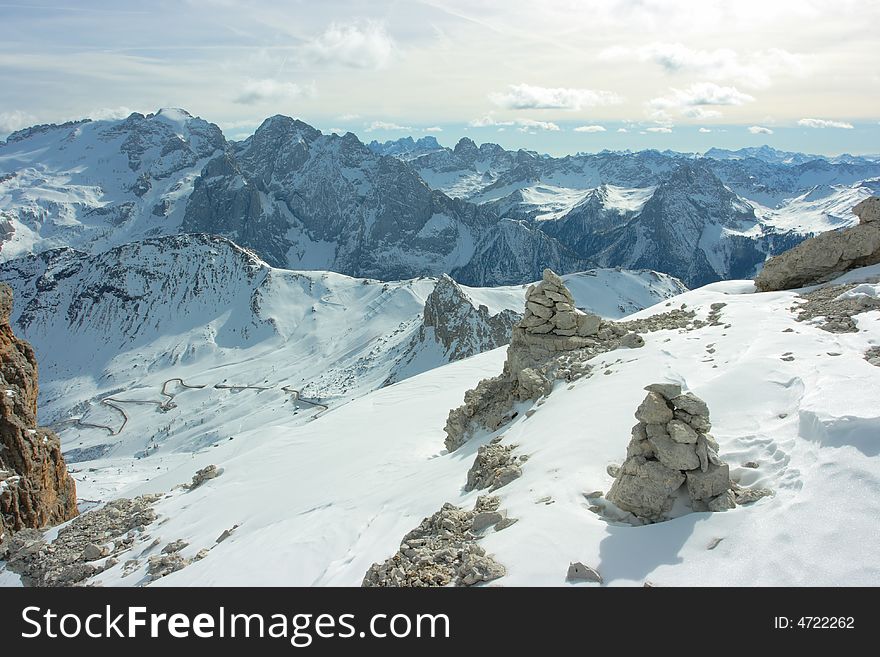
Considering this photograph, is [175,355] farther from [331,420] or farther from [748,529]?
[748,529]

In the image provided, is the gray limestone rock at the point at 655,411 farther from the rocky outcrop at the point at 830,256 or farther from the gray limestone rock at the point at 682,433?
the rocky outcrop at the point at 830,256

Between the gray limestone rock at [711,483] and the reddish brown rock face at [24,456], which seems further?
the reddish brown rock face at [24,456]

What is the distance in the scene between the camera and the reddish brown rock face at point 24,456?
28.7 meters

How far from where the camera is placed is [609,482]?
1249cm

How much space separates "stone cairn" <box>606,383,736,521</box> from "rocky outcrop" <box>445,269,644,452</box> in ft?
32.4

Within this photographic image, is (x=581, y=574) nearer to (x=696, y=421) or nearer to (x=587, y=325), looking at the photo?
(x=696, y=421)

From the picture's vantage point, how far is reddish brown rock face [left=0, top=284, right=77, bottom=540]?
28747mm

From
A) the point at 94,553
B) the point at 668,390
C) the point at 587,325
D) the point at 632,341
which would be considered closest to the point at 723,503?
the point at 668,390

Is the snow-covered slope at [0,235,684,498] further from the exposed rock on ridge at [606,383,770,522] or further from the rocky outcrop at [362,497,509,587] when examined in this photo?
the exposed rock on ridge at [606,383,770,522]

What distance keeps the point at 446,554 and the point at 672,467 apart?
497 cm

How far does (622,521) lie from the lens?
1080cm

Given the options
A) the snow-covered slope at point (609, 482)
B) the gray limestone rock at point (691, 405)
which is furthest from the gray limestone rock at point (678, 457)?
the snow-covered slope at point (609, 482)

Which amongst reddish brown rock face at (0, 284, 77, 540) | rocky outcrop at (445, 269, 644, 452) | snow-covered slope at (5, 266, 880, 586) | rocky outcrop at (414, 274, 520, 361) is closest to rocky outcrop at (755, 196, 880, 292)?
snow-covered slope at (5, 266, 880, 586)

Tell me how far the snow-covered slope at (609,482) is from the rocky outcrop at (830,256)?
1.96m
